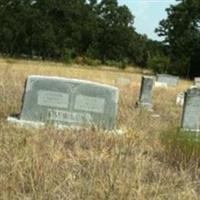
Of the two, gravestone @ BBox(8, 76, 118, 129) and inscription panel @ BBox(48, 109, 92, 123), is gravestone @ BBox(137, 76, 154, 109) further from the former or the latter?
inscription panel @ BBox(48, 109, 92, 123)

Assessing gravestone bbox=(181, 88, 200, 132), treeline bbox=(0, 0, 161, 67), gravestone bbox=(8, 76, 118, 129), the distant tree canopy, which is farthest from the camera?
treeline bbox=(0, 0, 161, 67)

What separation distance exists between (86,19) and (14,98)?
244 ft

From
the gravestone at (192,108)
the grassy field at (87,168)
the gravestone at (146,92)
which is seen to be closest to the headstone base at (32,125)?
the grassy field at (87,168)

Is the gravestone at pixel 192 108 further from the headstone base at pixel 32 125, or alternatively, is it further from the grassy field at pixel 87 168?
the grassy field at pixel 87 168

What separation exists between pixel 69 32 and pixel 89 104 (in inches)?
2918

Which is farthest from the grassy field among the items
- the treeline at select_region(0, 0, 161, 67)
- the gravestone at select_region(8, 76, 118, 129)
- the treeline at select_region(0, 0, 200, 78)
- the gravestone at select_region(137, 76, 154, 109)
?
the treeline at select_region(0, 0, 161, 67)

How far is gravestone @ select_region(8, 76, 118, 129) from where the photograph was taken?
10.2 metres

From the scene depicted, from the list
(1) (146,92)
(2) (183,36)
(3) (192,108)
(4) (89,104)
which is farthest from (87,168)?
(2) (183,36)

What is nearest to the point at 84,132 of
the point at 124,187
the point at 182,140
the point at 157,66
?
the point at 182,140

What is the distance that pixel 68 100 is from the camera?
10312mm

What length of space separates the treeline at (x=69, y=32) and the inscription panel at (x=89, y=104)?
63241 mm

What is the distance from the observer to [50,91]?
1028cm

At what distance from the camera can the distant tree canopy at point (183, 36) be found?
2749 inches

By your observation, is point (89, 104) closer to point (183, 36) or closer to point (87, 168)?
point (87, 168)
